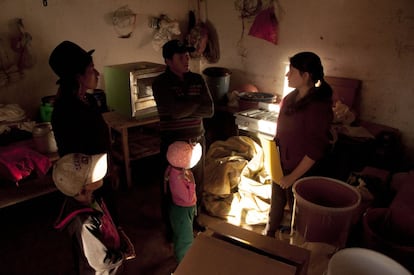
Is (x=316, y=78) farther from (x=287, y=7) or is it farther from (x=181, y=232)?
(x=287, y=7)

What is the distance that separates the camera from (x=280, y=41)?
351 centimetres

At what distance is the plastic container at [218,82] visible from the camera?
377cm

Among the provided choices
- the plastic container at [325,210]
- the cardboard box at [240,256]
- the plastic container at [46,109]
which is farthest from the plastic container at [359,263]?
the plastic container at [46,109]

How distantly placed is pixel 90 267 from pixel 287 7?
305cm

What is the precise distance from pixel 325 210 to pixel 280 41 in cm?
273

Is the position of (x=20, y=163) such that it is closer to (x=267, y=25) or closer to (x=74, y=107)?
(x=74, y=107)

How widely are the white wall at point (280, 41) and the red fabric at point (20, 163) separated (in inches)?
33.7

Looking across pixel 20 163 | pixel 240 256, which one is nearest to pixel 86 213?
pixel 240 256

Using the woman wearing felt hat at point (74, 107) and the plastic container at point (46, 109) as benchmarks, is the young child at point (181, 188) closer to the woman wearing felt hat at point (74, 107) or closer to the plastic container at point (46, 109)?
the woman wearing felt hat at point (74, 107)

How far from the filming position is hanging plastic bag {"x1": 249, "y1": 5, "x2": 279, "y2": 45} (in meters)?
3.46

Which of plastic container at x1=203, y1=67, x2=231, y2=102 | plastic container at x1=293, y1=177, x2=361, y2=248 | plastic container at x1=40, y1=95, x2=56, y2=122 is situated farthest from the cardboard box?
plastic container at x1=203, y1=67, x2=231, y2=102

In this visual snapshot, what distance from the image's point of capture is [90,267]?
1.51 m

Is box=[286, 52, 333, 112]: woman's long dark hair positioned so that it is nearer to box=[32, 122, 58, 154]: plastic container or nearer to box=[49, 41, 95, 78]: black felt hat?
box=[49, 41, 95, 78]: black felt hat

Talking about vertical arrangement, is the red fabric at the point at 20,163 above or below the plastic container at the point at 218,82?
below
